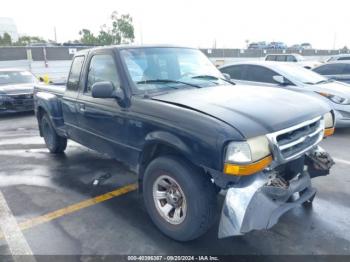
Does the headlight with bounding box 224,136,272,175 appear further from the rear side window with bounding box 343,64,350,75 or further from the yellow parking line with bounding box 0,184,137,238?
the rear side window with bounding box 343,64,350,75

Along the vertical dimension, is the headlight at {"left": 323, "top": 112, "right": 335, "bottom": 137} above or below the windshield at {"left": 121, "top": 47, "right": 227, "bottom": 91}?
below

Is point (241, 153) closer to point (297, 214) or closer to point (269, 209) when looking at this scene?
point (269, 209)

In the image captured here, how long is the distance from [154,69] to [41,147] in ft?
13.3

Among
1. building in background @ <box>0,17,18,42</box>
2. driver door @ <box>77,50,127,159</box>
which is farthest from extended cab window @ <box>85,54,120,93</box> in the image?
building in background @ <box>0,17,18,42</box>

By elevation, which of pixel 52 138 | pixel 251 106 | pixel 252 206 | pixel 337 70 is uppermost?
pixel 251 106

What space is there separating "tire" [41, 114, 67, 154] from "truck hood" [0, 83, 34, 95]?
4.42m

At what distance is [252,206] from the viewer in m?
2.64

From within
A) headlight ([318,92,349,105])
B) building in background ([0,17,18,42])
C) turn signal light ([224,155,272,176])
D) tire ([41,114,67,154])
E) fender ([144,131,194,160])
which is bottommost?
tire ([41,114,67,154])

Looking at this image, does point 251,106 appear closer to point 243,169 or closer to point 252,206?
point 243,169

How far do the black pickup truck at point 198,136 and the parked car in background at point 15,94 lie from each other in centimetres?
646

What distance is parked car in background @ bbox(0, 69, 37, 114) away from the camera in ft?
32.2

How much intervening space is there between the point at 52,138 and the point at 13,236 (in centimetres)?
293

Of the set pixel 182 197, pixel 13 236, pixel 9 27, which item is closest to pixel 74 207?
pixel 13 236

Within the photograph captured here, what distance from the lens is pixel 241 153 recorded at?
8.53 feet
